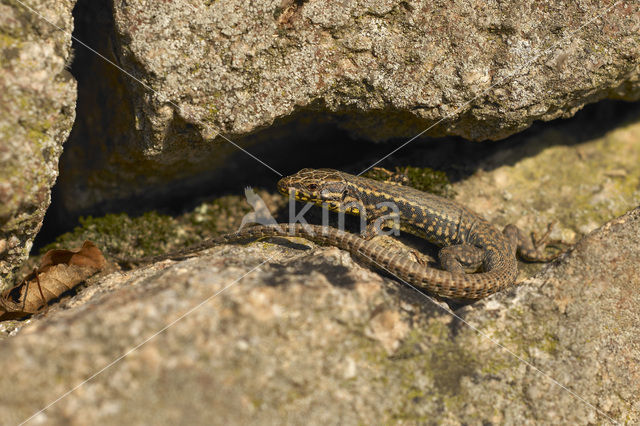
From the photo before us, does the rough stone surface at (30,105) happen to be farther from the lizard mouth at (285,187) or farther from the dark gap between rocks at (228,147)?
the lizard mouth at (285,187)

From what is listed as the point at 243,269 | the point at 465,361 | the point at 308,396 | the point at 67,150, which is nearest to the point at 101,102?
the point at 67,150

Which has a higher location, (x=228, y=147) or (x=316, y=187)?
(x=228, y=147)

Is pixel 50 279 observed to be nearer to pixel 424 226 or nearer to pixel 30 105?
pixel 30 105

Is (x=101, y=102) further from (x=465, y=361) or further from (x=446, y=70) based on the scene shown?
(x=465, y=361)

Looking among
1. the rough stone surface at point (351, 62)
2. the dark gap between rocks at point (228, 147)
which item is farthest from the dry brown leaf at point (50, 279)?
the rough stone surface at point (351, 62)

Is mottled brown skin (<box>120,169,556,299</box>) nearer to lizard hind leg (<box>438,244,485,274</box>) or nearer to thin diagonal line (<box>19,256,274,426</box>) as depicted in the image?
lizard hind leg (<box>438,244,485,274</box>)

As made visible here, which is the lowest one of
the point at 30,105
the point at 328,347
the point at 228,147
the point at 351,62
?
the point at 328,347

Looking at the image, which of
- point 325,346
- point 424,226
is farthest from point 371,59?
point 325,346
